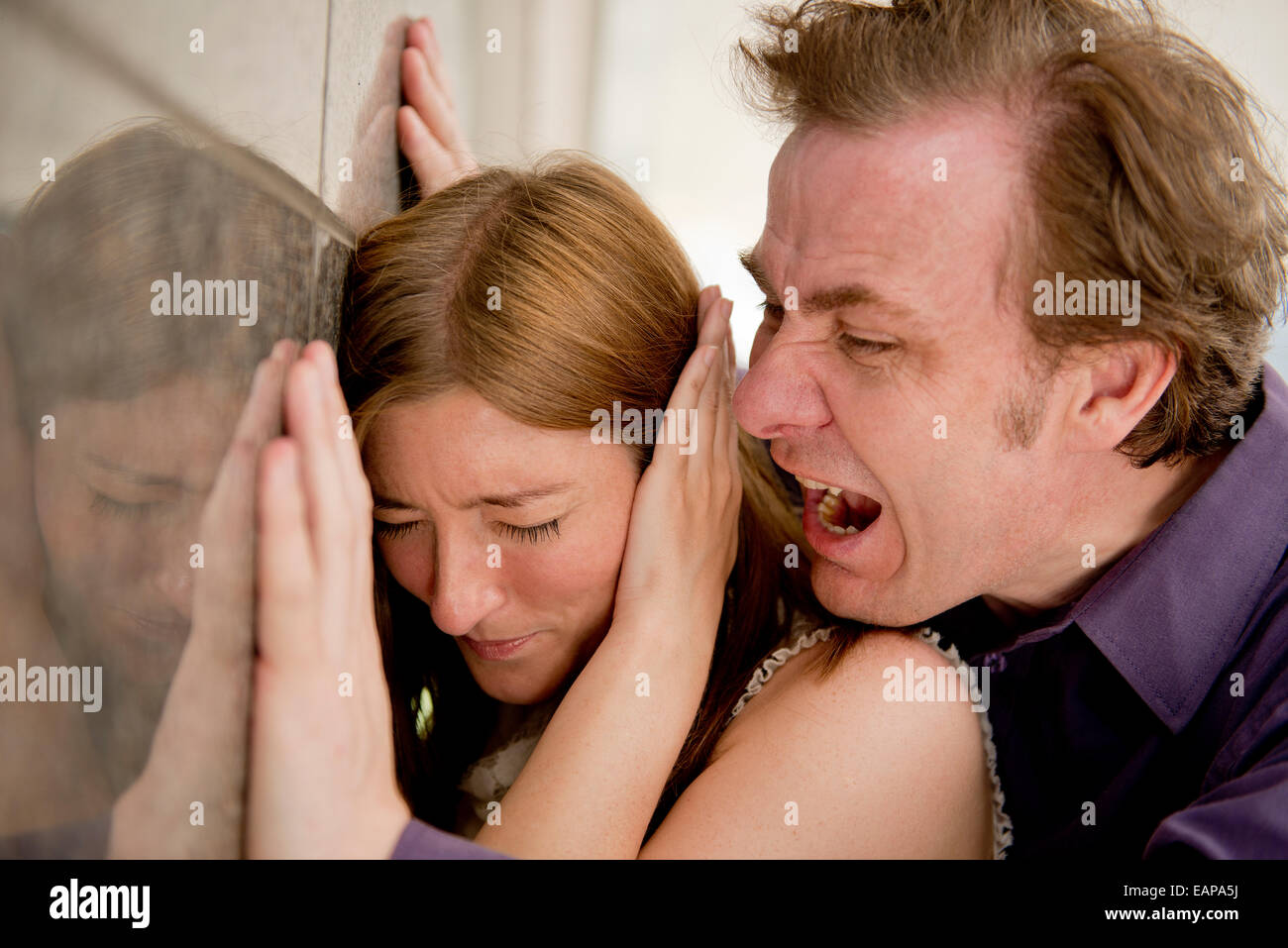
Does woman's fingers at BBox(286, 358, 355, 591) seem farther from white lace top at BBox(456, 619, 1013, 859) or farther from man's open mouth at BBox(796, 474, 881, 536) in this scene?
man's open mouth at BBox(796, 474, 881, 536)

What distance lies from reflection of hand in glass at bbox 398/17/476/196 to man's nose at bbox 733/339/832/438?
1.89 ft

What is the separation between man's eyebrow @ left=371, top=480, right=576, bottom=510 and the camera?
112cm

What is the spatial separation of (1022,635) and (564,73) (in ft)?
6.31

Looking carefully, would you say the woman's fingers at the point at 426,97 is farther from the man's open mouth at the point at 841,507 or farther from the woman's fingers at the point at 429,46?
the man's open mouth at the point at 841,507

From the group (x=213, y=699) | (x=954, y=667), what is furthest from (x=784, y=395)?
(x=213, y=699)

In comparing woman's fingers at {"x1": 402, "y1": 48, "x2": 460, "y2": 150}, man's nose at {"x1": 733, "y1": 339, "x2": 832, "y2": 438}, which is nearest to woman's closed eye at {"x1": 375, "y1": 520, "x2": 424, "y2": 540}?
man's nose at {"x1": 733, "y1": 339, "x2": 832, "y2": 438}

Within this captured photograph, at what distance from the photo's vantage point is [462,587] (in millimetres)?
1129

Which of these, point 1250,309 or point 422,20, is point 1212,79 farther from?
point 422,20

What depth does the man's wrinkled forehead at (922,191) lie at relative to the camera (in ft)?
3.60

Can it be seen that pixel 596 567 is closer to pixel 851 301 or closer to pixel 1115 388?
pixel 851 301

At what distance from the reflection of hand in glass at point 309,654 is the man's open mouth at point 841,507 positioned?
2.27 feet

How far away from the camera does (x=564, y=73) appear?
2615mm

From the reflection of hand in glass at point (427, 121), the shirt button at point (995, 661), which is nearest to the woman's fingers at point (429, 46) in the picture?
the reflection of hand in glass at point (427, 121)
